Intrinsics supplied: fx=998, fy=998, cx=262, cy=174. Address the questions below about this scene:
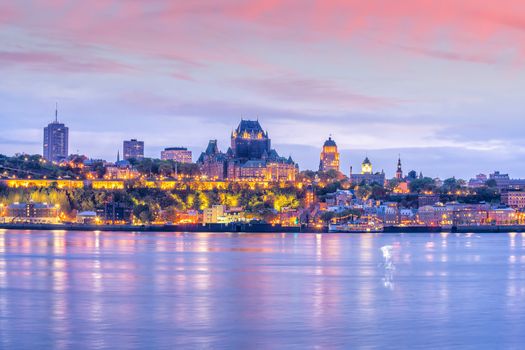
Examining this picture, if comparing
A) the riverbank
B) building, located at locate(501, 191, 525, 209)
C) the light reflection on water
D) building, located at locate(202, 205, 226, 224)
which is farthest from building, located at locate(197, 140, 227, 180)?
the light reflection on water

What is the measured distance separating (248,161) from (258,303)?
13528cm

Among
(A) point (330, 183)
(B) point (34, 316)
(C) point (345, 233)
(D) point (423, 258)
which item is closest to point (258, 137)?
(A) point (330, 183)

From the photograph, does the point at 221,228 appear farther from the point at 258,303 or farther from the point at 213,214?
the point at 258,303

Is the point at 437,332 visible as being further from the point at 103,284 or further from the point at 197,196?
the point at 197,196

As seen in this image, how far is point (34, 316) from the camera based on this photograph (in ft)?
78.8

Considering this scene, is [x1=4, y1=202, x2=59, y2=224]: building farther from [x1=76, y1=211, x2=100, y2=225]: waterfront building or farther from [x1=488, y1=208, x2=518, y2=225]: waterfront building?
[x1=488, y1=208, x2=518, y2=225]: waterfront building

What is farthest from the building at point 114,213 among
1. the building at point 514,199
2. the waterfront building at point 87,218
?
the building at point 514,199

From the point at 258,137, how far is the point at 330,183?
18.7 m

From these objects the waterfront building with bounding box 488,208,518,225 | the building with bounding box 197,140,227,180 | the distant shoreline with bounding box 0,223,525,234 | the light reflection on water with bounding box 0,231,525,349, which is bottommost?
the light reflection on water with bounding box 0,231,525,349

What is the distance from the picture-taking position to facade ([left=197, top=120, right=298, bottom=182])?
6314 inches

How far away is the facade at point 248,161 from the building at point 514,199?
3777 centimetres

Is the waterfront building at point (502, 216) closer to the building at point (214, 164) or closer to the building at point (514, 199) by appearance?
the building at point (514, 199)

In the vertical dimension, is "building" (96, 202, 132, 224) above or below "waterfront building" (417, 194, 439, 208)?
below

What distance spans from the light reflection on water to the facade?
11399 cm
